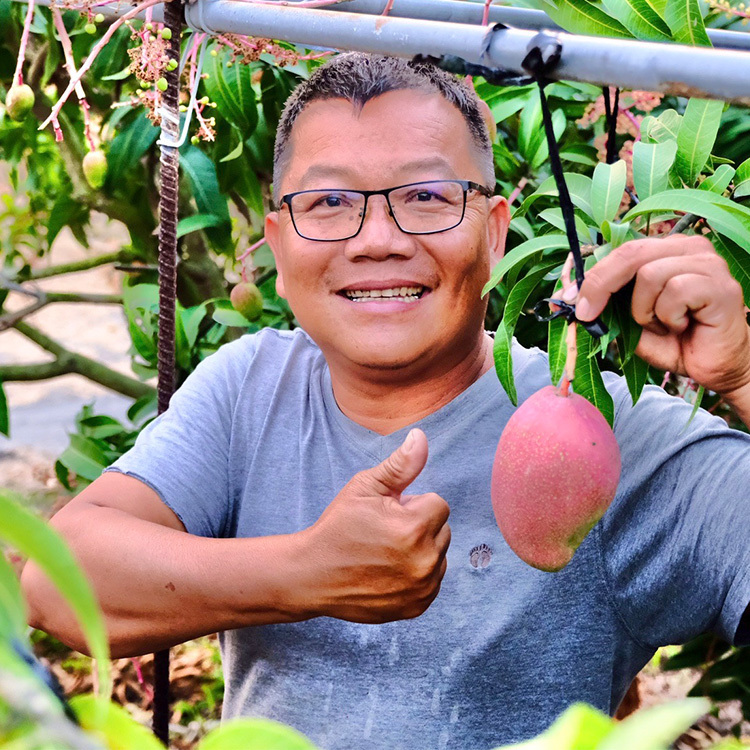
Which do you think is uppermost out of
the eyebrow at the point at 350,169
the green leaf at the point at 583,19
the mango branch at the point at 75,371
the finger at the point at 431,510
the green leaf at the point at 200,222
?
the green leaf at the point at 583,19

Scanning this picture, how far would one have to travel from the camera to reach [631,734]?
0.83 feet

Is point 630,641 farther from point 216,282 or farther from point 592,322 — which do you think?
point 216,282

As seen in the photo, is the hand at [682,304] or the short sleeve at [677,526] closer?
the hand at [682,304]

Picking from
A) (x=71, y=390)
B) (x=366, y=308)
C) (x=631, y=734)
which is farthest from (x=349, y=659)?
(x=71, y=390)

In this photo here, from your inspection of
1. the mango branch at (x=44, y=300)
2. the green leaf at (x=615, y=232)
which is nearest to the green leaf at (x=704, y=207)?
the green leaf at (x=615, y=232)

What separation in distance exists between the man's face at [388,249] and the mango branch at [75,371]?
125 centimetres

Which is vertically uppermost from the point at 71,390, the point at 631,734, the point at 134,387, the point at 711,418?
the point at 631,734

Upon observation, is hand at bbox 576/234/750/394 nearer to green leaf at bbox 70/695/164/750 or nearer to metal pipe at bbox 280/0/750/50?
metal pipe at bbox 280/0/750/50

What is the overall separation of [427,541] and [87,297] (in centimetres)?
171

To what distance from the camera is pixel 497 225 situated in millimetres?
1173

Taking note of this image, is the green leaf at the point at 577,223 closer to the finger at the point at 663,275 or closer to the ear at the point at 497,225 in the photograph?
the finger at the point at 663,275

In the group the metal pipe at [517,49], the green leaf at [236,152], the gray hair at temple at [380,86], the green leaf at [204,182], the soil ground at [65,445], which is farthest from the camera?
the soil ground at [65,445]

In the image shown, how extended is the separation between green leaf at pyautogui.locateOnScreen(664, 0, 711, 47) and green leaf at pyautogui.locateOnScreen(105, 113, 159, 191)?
1.19m

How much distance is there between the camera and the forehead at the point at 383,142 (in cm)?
101
